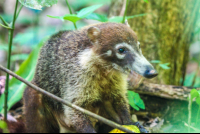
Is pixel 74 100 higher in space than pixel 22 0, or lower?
lower

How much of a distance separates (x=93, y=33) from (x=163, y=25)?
2555 mm

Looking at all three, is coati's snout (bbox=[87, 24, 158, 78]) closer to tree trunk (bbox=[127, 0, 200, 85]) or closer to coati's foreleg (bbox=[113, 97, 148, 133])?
coati's foreleg (bbox=[113, 97, 148, 133])

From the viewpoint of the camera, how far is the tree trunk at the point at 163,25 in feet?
18.5

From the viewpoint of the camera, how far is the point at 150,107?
16.8 ft

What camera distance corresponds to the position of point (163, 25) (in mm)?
5676

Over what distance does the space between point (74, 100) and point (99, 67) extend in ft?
2.10

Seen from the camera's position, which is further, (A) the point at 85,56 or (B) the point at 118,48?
(A) the point at 85,56

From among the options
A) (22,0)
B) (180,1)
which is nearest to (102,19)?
(22,0)

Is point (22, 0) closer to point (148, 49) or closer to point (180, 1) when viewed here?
point (148, 49)

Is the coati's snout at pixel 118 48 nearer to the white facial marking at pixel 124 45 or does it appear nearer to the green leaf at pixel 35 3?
the white facial marking at pixel 124 45

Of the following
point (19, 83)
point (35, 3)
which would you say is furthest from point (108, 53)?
point (19, 83)

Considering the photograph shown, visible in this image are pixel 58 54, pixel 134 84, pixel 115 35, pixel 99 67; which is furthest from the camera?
pixel 134 84

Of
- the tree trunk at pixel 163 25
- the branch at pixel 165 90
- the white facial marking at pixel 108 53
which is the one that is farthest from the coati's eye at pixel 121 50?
the tree trunk at pixel 163 25

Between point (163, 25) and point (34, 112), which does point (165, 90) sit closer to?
point (163, 25)
